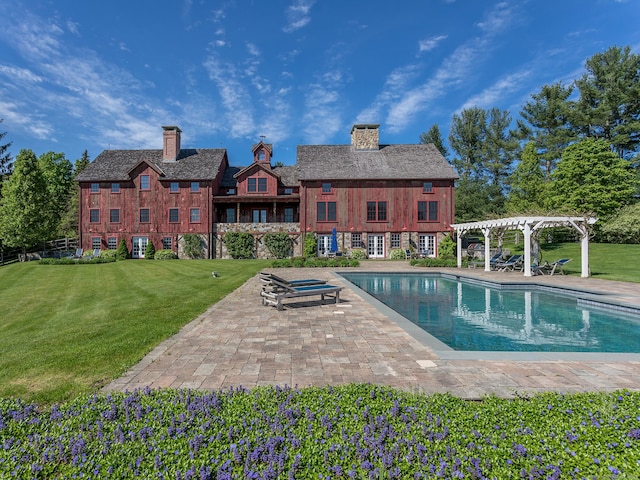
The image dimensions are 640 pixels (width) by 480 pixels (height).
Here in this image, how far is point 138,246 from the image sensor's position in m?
30.2

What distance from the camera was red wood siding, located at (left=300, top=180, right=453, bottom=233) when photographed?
1142 inches

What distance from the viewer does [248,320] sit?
7605 millimetres

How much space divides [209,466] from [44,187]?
A: 36.6 meters

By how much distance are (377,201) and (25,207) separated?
29.9 metres

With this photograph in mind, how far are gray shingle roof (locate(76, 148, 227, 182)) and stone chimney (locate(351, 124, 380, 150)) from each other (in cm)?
1363

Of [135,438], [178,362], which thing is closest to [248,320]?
[178,362]

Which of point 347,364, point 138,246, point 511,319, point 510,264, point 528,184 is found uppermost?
point 528,184

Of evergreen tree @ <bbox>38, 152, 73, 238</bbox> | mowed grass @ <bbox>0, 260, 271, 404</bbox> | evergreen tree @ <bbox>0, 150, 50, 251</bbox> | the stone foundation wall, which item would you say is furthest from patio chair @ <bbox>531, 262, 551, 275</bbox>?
evergreen tree @ <bbox>38, 152, 73, 238</bbox>

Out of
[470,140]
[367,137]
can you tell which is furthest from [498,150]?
[367,137]

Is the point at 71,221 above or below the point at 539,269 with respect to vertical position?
above

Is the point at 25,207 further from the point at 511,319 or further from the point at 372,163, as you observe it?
the point at 511,319

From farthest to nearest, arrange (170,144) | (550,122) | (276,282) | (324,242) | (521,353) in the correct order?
(550,122) < (170,144) < (324,242) < (276,282) < (521,353)

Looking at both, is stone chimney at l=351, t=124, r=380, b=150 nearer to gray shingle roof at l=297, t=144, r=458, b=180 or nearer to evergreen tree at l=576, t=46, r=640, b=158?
gray shingle roof at l=297, t=144, r=458, b=180

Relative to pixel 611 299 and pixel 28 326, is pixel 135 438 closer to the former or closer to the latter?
pixel 28 326
